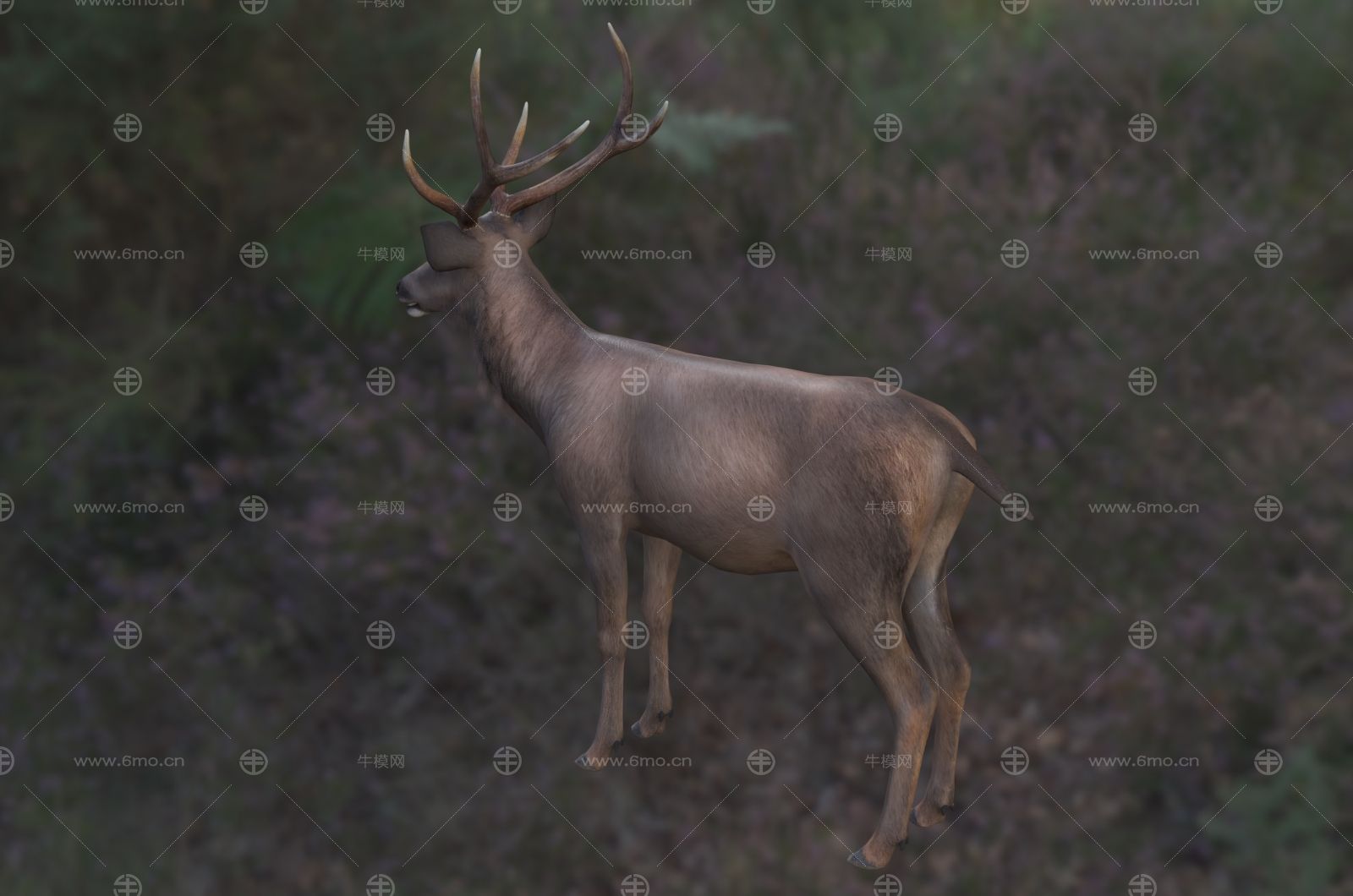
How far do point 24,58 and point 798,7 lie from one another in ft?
22.8

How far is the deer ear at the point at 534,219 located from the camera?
2990mm

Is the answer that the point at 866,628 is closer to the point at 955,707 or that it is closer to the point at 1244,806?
the point at 955,707

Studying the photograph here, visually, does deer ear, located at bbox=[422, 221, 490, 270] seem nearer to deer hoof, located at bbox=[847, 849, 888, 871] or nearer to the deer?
the deer

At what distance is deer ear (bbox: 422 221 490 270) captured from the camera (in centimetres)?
282

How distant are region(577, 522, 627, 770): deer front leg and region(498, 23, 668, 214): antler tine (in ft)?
2.36

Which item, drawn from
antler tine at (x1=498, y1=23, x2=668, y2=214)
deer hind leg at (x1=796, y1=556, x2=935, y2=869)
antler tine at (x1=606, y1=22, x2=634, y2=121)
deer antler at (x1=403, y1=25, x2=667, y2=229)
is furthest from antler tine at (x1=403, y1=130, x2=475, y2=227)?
deer hind leg at (x1=796, y1=556, x2=935, y2=869)

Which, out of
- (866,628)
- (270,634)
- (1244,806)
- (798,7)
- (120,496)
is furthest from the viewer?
(798,7)

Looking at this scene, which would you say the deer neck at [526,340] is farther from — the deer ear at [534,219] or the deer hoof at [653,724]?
the deer hoof at [653,724]

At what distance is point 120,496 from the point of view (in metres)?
11.4

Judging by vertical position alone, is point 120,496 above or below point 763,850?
below

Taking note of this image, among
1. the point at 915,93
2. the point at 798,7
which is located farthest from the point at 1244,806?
the point at 798,7

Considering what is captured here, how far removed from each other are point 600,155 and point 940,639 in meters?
1.27

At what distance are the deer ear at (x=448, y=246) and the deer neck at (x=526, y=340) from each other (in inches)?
3.1

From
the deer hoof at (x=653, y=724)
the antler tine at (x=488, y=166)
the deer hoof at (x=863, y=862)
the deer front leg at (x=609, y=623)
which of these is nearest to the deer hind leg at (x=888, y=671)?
the deer hoof at (x=863, y=862)
